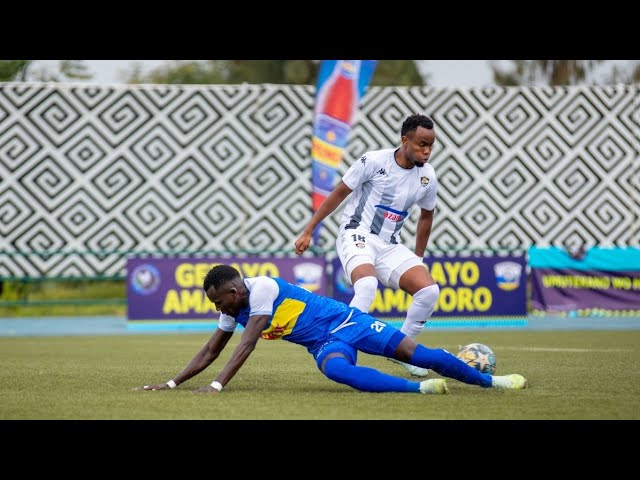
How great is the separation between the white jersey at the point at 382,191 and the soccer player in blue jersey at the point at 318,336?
1.39 m

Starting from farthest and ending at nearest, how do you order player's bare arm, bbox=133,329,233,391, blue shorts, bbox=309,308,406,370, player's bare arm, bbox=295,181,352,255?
player's bare arm, bbox=295,181,352,255 < player's bare arm, bbox=133,329,233,391 < blue shorts, bbox=309,308,406,370

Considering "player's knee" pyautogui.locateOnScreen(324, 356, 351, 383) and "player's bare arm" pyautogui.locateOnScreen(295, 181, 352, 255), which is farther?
"player's bare arm" pyautogui.locateOnScreen(295, 181, 352, 255)

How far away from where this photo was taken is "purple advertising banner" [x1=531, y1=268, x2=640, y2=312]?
1922cm

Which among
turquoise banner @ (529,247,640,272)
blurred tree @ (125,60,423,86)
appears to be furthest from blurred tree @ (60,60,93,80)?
turquoise banner @ (529,247,640,272)

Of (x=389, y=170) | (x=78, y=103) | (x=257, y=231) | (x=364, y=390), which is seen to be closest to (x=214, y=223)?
(x=257, y=231)

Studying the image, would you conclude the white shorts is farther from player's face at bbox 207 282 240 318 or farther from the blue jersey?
player's face at bbox 207 282 240 318

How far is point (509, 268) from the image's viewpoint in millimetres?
17953

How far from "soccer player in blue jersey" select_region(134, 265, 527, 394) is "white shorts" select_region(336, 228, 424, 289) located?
1.14m

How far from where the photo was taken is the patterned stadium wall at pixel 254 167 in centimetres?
2214

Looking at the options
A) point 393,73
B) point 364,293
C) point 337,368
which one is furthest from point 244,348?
point 393,73

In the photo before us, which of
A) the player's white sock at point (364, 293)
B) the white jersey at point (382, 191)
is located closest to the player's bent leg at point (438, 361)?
the player's white sock at point (364, 293)

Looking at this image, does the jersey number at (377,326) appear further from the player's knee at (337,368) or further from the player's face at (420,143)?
the player's face at (420,143)

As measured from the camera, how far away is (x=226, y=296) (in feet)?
23.9

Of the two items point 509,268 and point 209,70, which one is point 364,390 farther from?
point 209,70
